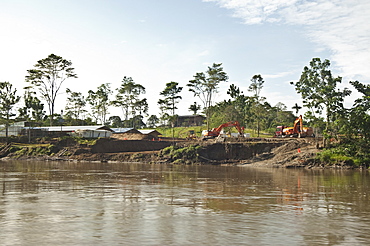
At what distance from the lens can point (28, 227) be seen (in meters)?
11.3

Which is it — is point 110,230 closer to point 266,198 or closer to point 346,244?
point 346,244

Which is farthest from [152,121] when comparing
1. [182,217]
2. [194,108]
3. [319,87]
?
[182,217]

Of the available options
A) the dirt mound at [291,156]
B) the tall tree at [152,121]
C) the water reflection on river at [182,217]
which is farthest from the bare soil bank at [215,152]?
the tall tree at [152,121]

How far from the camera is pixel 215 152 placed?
180 ft

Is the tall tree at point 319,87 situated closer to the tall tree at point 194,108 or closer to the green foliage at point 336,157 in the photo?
the green foliage at point 336,157

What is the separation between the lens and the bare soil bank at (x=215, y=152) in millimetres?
47959

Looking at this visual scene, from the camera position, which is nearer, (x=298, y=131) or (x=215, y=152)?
(x=215, y=152)

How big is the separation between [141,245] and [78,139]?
61.9 metres

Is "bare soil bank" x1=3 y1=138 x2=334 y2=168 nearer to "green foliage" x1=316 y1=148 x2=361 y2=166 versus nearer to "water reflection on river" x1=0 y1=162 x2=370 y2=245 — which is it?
"green foliage" x1=316 y1=148 x2=361 y2=166

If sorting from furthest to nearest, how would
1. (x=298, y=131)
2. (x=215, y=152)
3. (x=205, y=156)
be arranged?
(x=298, y=131) < (x=215, y=152) < (x=205, y=156)

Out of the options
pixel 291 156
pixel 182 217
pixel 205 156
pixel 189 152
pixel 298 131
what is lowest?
pixel 182 217

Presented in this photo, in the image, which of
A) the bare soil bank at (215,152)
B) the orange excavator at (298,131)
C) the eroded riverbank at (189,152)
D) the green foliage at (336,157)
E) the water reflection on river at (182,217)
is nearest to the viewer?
the water reflection on river at (182,217)

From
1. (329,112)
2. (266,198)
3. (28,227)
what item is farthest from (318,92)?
(28,227)

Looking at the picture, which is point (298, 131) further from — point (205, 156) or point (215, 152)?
point (205, 156)
